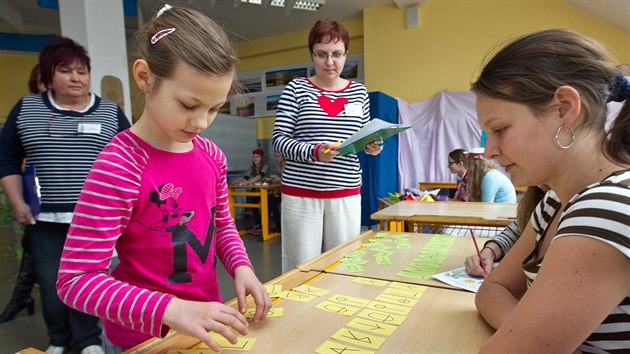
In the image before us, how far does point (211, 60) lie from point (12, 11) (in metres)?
6.19

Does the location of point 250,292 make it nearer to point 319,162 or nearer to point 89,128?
point 319,162

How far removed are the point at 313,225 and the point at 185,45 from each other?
3.01 ft

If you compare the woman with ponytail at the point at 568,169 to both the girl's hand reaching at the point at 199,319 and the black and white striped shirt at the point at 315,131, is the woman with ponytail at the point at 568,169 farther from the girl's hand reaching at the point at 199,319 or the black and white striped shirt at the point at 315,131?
the black and white striped shirt at the point at 315,131

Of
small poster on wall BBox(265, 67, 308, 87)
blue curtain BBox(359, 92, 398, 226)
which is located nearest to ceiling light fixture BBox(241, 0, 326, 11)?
small poster on wall BBox(265, 67, 308, 87)

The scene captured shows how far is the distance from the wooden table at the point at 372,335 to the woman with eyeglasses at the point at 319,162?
546 mm

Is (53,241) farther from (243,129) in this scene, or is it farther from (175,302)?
(243,129)

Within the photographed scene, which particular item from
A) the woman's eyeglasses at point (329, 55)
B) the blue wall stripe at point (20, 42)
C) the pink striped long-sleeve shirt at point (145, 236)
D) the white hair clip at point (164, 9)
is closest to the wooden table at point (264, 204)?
the woman's eyeglasses at point (329, 55)

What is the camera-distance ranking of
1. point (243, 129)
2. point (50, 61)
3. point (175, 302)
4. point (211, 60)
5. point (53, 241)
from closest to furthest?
point (175, 302)
point (211, 60)
point (50, 61)
point (53, 241)
point (243, 129)

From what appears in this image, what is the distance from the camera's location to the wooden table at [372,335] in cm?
62

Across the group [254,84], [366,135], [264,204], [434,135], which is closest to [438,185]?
[434,135]

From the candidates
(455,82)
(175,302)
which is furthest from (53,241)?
(455,82)

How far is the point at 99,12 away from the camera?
3.40 m

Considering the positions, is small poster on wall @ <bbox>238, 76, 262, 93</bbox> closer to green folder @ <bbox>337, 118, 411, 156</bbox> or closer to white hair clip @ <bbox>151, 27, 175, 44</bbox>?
green folder @ <bbox>337, 118, 411, 156</bbox>

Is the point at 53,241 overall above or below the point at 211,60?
below
